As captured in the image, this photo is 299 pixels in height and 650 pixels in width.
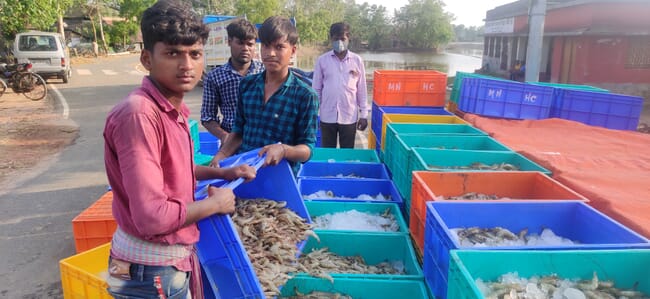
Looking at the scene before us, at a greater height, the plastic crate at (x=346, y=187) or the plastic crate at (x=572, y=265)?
the plastic crate at (x=572, y=265)

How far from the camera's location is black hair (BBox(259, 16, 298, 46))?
2482 mm

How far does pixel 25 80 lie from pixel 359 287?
1566 cm

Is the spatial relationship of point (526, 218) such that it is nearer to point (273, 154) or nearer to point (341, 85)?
point (273, 154)

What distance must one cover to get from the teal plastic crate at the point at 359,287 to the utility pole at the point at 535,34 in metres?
7.75

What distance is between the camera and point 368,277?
2670 millimetres

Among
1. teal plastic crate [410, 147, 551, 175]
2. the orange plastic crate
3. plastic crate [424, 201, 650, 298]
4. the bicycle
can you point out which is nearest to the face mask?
teal plastic crate [410, 147, 551, 175]

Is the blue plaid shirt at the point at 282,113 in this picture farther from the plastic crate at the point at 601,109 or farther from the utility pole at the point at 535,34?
the utility pole at the point at 535,34

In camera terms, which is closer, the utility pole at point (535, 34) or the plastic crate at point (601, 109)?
the plastic crate at point (601, 109)

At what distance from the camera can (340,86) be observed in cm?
528

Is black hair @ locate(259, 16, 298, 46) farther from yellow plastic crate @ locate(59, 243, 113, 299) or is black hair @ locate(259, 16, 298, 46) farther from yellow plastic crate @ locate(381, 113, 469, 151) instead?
yellow plastic crate @ locate(381, 113, 469, 151)

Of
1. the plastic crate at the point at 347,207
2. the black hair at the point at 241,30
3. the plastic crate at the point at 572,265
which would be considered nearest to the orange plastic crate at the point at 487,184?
the plastic crate at the point at 347,207

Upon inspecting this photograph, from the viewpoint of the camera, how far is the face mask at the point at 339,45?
203 inches

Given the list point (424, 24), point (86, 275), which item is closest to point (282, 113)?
point (86, 275)

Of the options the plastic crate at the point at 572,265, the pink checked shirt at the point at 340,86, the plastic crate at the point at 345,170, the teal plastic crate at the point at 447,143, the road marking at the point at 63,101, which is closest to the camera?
the plastic crate at the point at 572,265
